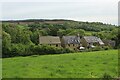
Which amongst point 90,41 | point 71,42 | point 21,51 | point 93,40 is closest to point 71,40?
point 71,42

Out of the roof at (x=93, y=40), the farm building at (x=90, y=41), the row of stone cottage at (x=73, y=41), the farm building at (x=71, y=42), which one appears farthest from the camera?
the roof at (x=93, y=40)

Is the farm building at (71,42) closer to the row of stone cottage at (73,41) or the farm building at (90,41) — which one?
the row of stone cottage at (73,41)

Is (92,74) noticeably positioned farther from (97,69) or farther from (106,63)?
(106,63)

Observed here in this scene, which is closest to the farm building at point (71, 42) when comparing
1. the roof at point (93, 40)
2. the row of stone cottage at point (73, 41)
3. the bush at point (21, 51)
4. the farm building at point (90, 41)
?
the row of stone cottage at point (73, 41)

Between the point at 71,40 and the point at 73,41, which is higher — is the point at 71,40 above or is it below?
above

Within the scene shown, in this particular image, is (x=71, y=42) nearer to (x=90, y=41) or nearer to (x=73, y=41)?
(x=73, y=41)

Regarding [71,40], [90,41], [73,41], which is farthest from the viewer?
[90,41]

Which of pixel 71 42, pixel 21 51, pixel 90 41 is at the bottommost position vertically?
pixel 21 51

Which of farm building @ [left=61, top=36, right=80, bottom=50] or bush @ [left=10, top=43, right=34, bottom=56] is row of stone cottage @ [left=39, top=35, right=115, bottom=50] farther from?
bush @ [left=10, top=43, right=34, bottom=56]

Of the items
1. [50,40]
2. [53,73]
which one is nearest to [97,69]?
[53,73]

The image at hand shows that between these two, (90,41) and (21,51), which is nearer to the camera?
(21,51)

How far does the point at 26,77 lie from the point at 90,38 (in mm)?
74536

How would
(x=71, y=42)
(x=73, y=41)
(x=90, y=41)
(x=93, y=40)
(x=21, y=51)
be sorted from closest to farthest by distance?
(x=21, y=51), (x=71, y=42), (x=73, y=41), (x=90, y=41), (x=93, y=40)

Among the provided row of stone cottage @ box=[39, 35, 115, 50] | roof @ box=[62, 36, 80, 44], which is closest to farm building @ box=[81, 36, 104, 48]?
row of stone cottage @ box=[39, 35, 115, 50]
